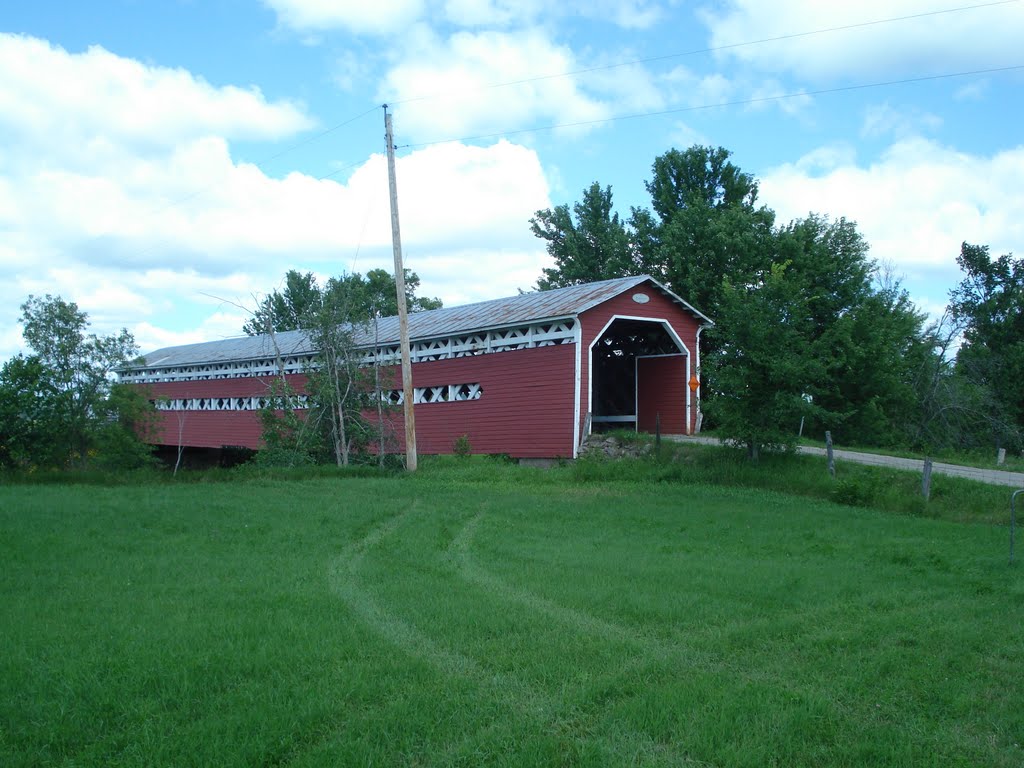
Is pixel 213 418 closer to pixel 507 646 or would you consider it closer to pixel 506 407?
pixel 506 407

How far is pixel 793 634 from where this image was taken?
621 cm

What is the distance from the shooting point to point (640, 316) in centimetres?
2211

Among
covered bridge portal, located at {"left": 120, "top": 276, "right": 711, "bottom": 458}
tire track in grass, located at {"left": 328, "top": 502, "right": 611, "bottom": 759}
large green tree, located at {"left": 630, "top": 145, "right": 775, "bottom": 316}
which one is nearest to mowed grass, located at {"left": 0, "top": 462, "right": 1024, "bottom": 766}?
tire track in grass, located at {"left": 328, "top": 502, "right": 611, "bottom": 759}

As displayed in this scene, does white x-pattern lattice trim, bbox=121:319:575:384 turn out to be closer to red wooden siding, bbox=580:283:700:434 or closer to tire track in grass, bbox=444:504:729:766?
red wooden siding, bbox=580:283:700:434

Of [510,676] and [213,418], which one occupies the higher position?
[213,418]

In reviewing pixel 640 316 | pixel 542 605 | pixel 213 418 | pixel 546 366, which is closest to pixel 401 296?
pixel 546 366

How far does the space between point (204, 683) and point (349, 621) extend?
154 centimetres

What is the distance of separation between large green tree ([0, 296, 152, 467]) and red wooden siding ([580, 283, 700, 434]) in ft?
44.8

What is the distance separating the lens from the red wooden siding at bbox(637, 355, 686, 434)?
23.5 meters

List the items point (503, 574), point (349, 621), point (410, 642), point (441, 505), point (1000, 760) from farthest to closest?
point (441, 505) → point (503, 574) → point (349, 621) → point (410, 642) → point (1000, 760)

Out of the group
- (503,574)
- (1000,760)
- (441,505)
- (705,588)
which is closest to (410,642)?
(503,574)

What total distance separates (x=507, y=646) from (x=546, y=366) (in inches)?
609

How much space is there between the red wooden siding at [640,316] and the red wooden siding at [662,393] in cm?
35

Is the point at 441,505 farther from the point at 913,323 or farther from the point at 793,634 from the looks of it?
the point at 913,323
